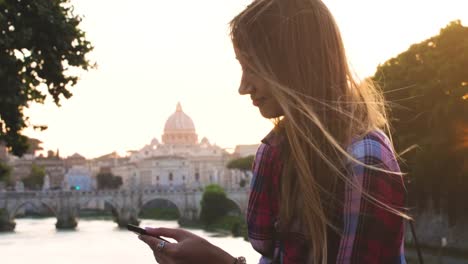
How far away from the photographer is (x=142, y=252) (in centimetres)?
3019

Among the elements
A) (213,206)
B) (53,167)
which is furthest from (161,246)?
(53,167)

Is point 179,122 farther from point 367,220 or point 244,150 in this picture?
point 367,220

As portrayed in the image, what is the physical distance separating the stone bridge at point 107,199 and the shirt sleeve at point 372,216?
4950cm

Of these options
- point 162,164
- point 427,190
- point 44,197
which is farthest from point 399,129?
point 162,164

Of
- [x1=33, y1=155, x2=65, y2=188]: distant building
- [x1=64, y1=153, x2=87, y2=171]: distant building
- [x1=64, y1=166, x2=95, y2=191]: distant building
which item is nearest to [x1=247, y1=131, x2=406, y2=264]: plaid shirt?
[x1=64, y1=166, x2=95, y2=191]: distant building

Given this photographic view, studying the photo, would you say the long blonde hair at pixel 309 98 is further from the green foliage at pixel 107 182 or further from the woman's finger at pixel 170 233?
the green foliage at pixel 107 182

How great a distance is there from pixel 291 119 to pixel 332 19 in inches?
8.2

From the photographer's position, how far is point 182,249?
142 centimetres

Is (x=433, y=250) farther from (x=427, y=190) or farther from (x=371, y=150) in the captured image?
(x=371, y=150)

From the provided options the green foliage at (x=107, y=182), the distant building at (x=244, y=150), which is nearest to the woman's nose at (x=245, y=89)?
the green foliage at (x=107, y=182)

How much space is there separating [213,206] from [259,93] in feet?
164

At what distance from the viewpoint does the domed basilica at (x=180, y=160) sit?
95.1 metres

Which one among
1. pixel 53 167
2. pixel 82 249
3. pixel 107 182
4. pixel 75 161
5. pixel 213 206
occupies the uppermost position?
pixel 75 161

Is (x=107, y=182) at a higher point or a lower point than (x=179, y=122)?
lower
